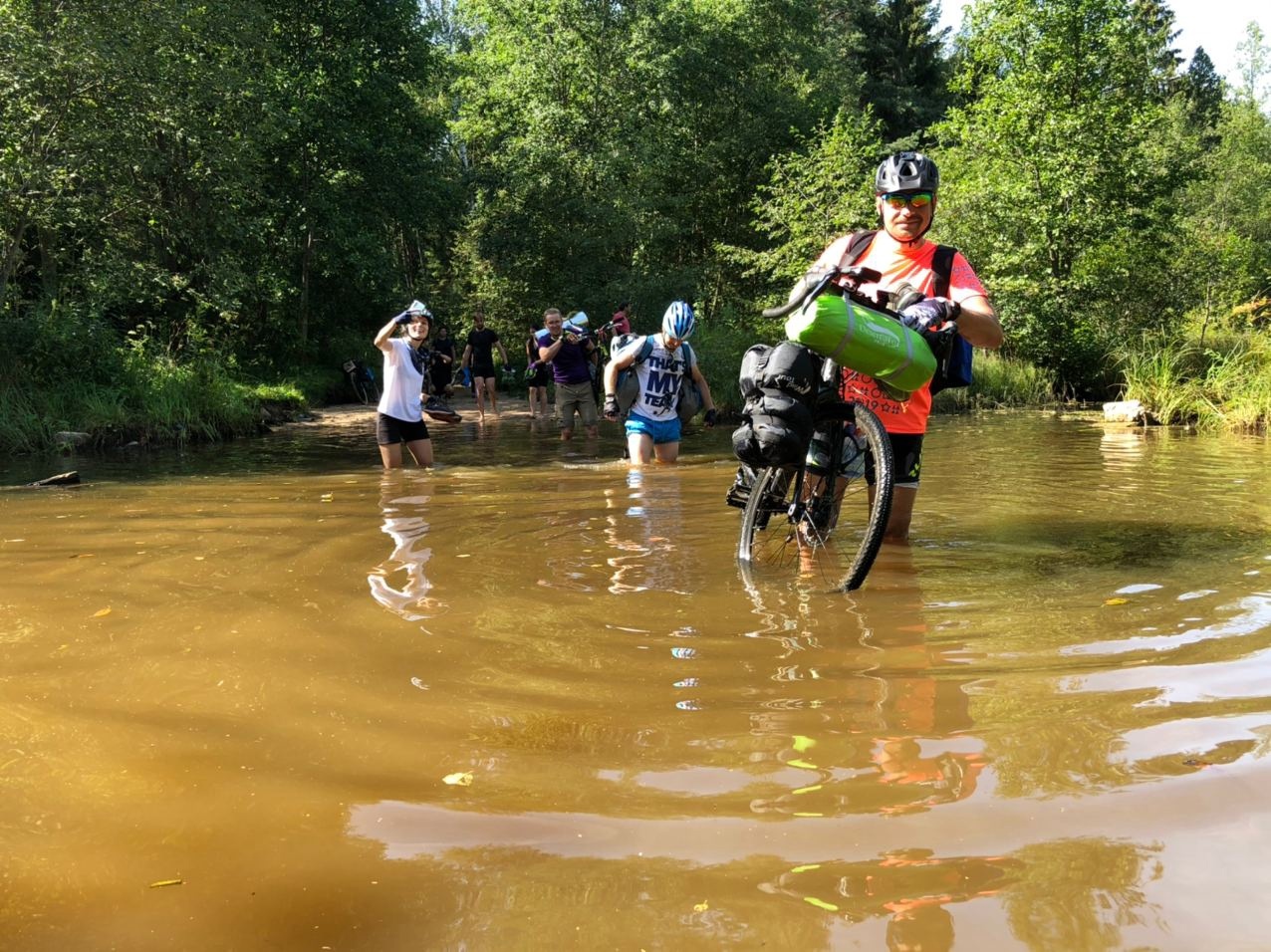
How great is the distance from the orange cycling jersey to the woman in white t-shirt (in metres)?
4.86

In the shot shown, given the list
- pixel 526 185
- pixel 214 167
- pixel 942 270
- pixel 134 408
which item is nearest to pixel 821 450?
pixel 942 270

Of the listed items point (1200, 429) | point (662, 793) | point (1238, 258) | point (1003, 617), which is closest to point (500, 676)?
point (662, 793)

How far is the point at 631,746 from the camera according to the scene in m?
2.72

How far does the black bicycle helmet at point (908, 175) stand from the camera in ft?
15.4

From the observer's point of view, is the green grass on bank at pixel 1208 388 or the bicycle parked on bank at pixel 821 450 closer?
the bicycle parked on bank at pixel 821 450

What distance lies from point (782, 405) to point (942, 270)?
1083 mm

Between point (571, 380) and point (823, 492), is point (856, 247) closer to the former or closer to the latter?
point (823, 492)

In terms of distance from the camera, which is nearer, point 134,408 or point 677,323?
point 677,323

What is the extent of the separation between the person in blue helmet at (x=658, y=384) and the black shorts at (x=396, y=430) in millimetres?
2041

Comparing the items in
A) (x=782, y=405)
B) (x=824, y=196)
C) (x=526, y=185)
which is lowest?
(x=782, y=405)

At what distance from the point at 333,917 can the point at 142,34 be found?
17858 millimetres

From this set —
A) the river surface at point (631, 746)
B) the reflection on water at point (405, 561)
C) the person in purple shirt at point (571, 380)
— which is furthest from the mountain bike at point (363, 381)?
the river surface at point (631, 746)

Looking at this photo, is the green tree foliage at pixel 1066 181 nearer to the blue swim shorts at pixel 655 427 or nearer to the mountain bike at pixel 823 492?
the blue swim shorts at pixel 655 427

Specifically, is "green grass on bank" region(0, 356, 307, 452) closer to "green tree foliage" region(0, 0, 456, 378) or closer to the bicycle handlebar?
"green tree foliage" region(0, 0, 456, 378)
